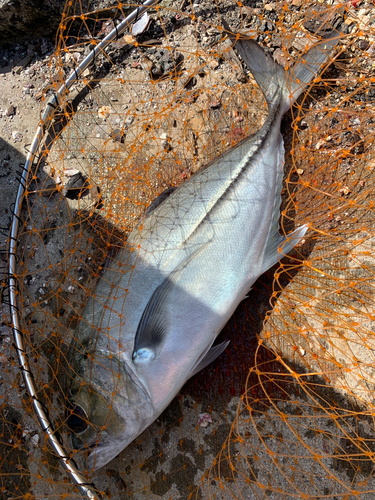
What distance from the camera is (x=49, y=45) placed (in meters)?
3.17

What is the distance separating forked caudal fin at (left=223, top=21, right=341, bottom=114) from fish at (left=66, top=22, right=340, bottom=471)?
25 centimetres

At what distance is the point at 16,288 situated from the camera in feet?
8.46

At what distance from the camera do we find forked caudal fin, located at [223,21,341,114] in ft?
8.08

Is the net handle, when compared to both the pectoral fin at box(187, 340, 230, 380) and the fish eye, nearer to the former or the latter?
the fish eye

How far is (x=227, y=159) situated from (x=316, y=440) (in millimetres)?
2029

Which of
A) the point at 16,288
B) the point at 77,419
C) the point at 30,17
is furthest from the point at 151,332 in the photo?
the point at 30,17

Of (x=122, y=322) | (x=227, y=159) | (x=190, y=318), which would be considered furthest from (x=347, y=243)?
(x=122, y=322)

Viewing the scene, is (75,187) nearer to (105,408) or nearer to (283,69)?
(105,408)

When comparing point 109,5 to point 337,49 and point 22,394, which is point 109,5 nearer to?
point 337,49

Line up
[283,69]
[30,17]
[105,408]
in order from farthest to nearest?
1. [30,17]
2. [283,69]
3. [105,408]

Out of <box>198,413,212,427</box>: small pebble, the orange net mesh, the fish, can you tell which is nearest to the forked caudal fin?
the orange net mesh

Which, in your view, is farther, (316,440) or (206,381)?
(206,381)

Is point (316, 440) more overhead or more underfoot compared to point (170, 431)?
more underfoot

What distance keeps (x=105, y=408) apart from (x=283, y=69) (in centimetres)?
259
